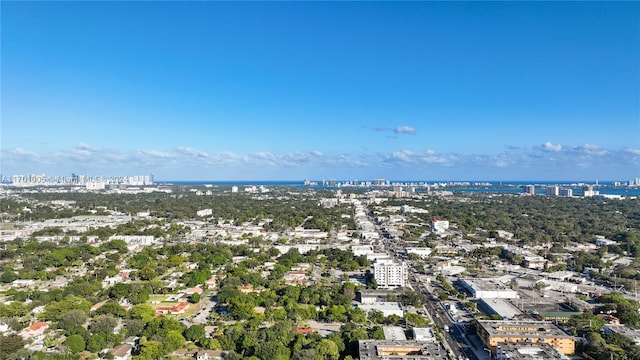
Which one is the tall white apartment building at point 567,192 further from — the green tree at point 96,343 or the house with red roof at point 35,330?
the house with red roof at point 35,330

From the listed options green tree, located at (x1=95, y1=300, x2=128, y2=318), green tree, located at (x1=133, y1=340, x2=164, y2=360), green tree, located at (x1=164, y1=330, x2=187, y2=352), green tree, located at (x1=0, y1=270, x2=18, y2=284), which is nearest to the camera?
green tree, located at (x1=133, y1=340, x2=164, y2=360)

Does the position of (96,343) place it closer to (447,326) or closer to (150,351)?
(150,351)

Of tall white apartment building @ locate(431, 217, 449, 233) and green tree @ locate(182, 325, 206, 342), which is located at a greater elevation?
tall white apartment building @ locate(431, 217, 449, 233)

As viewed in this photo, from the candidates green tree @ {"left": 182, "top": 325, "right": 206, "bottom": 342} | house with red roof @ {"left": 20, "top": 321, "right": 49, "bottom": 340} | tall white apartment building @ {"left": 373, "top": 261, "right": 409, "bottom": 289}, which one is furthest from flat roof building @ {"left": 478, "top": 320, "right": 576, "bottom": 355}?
house with red roof @ {"left": 20, "top": 321, "right": 49, "bottom": 340}

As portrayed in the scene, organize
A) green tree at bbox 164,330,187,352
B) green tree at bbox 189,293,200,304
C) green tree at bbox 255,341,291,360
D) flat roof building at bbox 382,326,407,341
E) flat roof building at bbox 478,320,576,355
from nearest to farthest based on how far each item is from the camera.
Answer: green tree at bbox 255,341,291,360, green tree at bbox 164,330,187,352, flat roof building at bbox 478,320,576,355, flat roof building at bbox 382,326,407,341, green tree at bbox 189,293,200,304

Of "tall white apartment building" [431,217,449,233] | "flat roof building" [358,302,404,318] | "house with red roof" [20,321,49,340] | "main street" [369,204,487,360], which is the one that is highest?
"tall white apartment building" [431,217,449,233]

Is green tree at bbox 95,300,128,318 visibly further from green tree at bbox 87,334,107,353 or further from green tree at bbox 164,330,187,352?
green tree at bbox 164,330,187,352

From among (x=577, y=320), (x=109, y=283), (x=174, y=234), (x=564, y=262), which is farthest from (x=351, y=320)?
(x=174, y=234)

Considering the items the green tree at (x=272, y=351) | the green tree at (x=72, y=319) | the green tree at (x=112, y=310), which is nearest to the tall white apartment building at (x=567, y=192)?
the green tree at (x=272, y=351)

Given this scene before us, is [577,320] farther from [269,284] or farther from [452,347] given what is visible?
[269,284]
